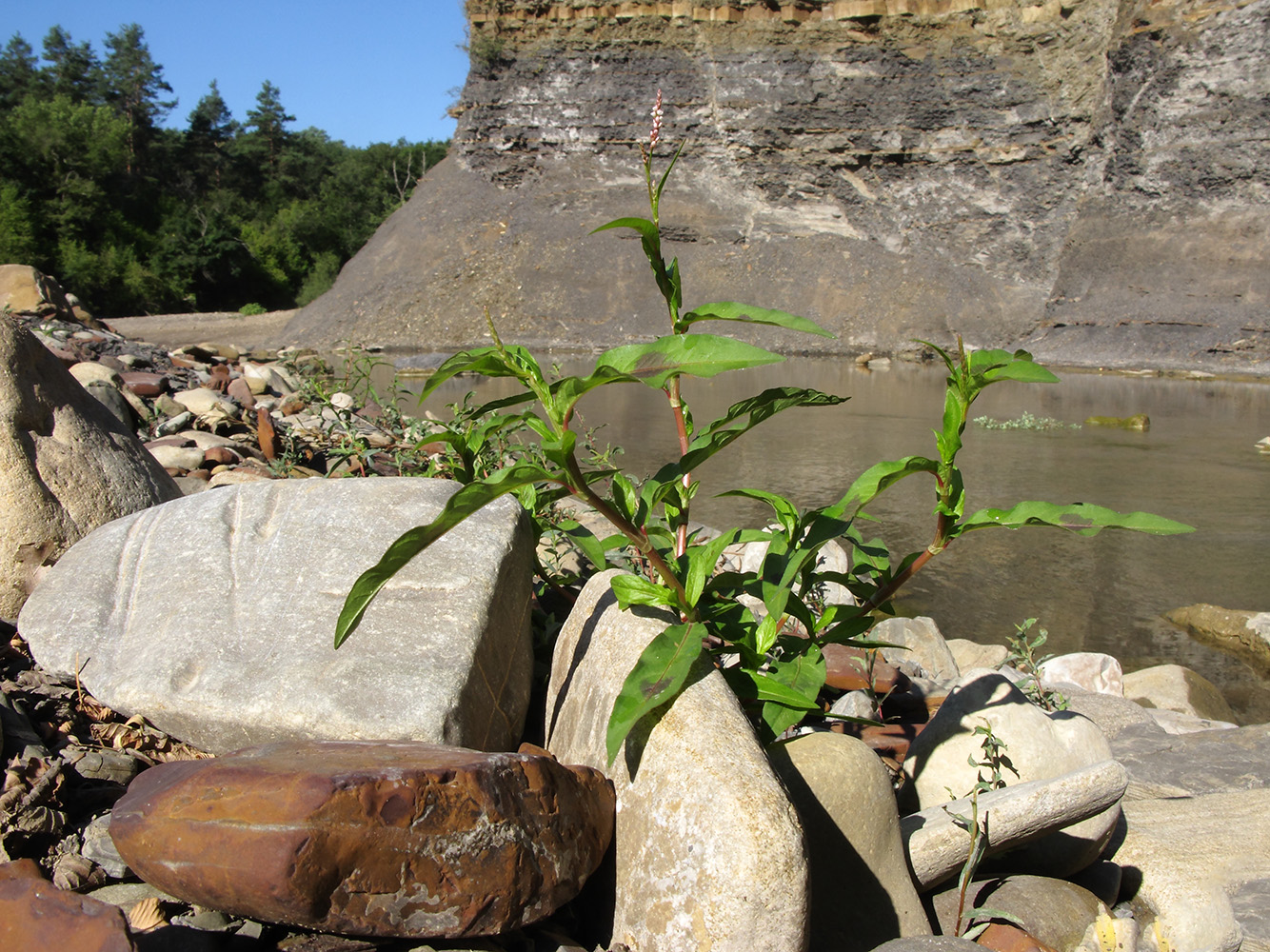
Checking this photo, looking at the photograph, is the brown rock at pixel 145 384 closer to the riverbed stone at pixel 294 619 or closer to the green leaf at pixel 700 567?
the riverbed stone at pixel 294 619

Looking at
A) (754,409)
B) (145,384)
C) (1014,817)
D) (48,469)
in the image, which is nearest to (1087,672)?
(1014,817)

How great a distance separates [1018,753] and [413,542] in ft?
5.04

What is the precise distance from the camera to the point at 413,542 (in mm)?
1286

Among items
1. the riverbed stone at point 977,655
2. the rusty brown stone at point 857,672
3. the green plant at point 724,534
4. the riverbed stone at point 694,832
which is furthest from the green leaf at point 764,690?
the riverbed stone at point 977,655

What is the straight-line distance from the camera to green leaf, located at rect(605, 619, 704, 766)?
1.48 meters

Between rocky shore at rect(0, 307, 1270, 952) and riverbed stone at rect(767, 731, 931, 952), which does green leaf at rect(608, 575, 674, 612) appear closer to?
rocky shore at rect(0, 307, 1270, 952)

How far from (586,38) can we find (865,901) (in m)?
26.1

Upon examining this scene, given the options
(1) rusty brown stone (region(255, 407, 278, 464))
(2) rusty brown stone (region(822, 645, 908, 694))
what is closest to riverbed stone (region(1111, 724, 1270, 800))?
(2) rusty brown stone (region(822, 645, 908, 694))

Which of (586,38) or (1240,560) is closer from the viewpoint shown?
(1240,560)

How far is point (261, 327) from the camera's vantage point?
80.1 ft

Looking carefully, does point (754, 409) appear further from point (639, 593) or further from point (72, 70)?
point (72, 70)

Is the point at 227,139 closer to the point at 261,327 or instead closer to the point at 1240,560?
the point at 261,327

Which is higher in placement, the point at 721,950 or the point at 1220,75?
the point at 1220,75

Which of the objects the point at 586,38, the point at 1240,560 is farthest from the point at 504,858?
the point at 586,38
